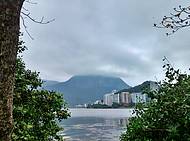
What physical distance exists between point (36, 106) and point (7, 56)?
25.8ft

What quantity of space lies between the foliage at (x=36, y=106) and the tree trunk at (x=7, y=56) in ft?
21.1

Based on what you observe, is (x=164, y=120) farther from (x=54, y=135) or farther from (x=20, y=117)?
(x=54, y=135)

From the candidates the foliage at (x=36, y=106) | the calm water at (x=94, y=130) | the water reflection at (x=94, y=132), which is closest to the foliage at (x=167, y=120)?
the calm water at (x=94, y=130)

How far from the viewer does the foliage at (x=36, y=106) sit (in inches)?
403

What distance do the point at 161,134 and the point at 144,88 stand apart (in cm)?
232

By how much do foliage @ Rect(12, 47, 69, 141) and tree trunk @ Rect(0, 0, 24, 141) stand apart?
645 cm

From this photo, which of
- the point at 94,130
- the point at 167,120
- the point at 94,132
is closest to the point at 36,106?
the point at 167,120

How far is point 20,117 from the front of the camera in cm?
982

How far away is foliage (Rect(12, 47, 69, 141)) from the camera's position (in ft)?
33.6

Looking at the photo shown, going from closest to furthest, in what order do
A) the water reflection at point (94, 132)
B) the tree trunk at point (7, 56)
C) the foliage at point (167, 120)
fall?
the tree trunk at point (7, 56)
the foliage at point (167, 120)
the water reflection at point (94, 132)

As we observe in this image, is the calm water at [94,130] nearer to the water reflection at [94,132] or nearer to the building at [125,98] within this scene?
the water reflection at [94,132]

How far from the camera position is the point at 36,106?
11.0 meters

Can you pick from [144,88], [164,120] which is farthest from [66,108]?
[164,120]

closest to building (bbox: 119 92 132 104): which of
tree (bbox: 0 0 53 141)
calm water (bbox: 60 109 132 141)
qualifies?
calm water (bbox: 60 109 132 141)
